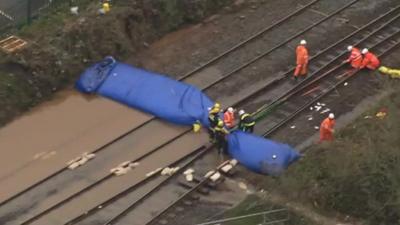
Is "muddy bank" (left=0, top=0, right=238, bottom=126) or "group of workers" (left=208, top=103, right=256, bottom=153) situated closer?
"group of workers" (left=208, top=103, right=256, bottom=153)

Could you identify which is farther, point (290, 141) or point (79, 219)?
point (290, 141)

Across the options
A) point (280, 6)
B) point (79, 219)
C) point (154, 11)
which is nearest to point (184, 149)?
point (79, 219)

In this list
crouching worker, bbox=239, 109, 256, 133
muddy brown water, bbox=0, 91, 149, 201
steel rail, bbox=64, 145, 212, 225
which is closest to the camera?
steel rail, bbox=64, 145, 212, 225

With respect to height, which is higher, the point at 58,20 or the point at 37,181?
the point at 58,20

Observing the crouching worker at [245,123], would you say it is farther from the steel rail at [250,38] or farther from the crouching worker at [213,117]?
the steel rail at [250,38]

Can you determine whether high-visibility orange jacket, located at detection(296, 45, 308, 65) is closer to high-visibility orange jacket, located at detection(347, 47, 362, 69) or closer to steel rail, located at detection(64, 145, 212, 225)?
high-visibility orange jacket, located at detection(347, 47, 362, 69)

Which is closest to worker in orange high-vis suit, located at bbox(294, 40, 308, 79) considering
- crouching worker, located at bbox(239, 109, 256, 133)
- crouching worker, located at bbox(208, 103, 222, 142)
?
crouching worker, located at bbox(239, 109, 256, 133)

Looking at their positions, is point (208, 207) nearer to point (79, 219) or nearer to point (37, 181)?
point (79, 219)
